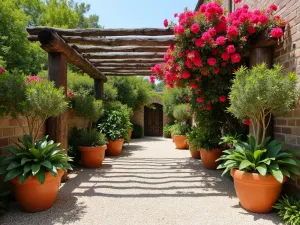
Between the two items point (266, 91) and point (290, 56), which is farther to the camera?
point (290, 56)

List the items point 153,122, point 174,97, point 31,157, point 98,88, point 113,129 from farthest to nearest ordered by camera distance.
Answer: point 153,122
point 174,97
point 98,88
point 113,129
point 31,157

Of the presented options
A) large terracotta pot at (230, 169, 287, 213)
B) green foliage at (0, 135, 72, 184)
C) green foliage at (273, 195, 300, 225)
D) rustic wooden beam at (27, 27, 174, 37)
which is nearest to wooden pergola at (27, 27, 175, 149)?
rustic wooden beam at (27, 27, 174, 37)

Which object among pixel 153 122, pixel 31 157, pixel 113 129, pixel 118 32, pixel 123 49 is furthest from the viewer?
pixel 153 122

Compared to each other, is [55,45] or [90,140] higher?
[55,45]

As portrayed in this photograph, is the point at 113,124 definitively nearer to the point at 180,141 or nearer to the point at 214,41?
the point at 180,141

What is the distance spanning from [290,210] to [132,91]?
29.6ft

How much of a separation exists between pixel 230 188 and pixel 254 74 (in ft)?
6.19

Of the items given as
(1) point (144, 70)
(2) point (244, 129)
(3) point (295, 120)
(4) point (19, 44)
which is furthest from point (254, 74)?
(4) point (19, 44)

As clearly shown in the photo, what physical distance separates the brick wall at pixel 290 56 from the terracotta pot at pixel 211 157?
59.6 inches

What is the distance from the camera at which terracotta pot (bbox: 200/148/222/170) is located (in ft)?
14.6

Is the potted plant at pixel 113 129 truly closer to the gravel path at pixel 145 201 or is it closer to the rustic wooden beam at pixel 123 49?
the gravel path at pixel 145 201

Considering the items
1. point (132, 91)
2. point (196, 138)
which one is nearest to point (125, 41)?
point (196, 138)

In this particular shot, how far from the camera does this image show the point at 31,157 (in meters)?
2.67

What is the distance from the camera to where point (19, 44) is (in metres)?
12.5
